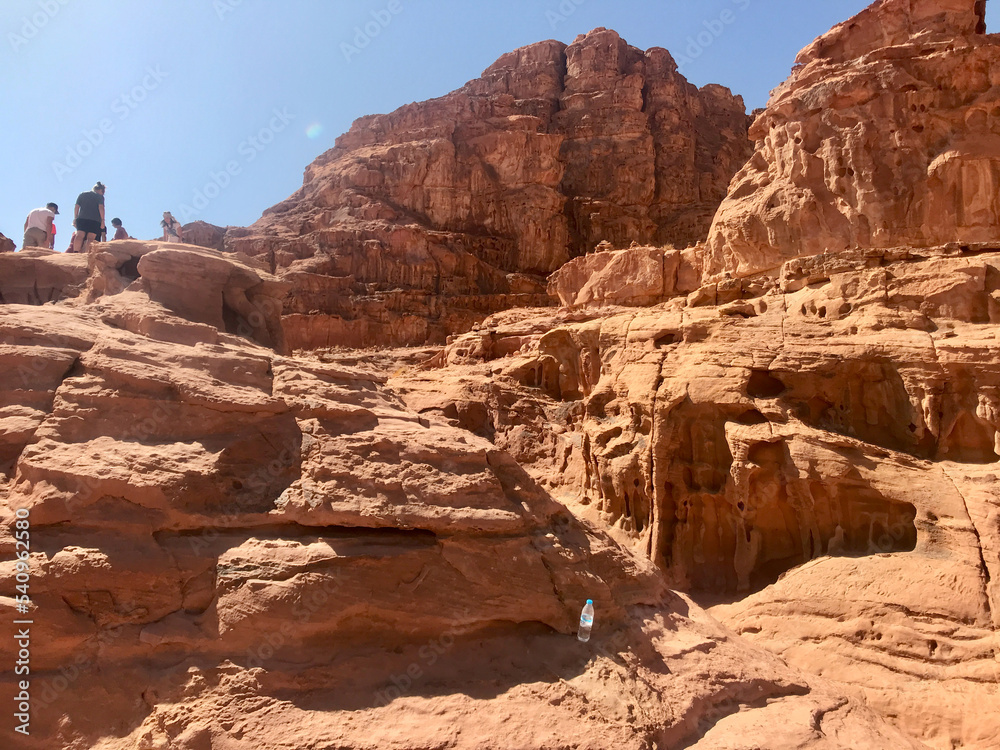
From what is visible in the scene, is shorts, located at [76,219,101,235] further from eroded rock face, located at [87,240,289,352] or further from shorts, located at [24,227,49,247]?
eroded rock face, located at [87,240,289,352]

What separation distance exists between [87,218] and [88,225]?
0.12m

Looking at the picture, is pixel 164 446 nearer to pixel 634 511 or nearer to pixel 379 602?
pixel 379 602

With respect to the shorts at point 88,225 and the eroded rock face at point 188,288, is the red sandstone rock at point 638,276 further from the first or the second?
the shorts at point 88,225

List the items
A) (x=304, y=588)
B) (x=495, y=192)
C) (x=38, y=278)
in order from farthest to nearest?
(x=495, y=192) → (x=38, y=278) → (x=304, y=588)

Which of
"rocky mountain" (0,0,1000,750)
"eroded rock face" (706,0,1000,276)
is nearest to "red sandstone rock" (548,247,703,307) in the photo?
"eroded rock face" (706,0,1000,276)

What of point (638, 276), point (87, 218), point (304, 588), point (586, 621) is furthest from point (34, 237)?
point (638, 276)

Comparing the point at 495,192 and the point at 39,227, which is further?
the point at 495,192

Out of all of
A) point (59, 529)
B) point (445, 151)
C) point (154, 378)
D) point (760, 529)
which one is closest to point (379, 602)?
point (59, 529)

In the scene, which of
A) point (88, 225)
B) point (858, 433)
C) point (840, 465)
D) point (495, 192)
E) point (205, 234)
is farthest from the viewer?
point (495, 192)

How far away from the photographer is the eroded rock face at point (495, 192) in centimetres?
3809

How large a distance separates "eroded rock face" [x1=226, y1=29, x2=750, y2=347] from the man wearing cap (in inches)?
943

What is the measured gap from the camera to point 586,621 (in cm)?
496

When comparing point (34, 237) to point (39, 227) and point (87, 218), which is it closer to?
point (39, 227)

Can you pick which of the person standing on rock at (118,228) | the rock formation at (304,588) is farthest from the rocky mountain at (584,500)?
the person standing on rock at (118,228)
